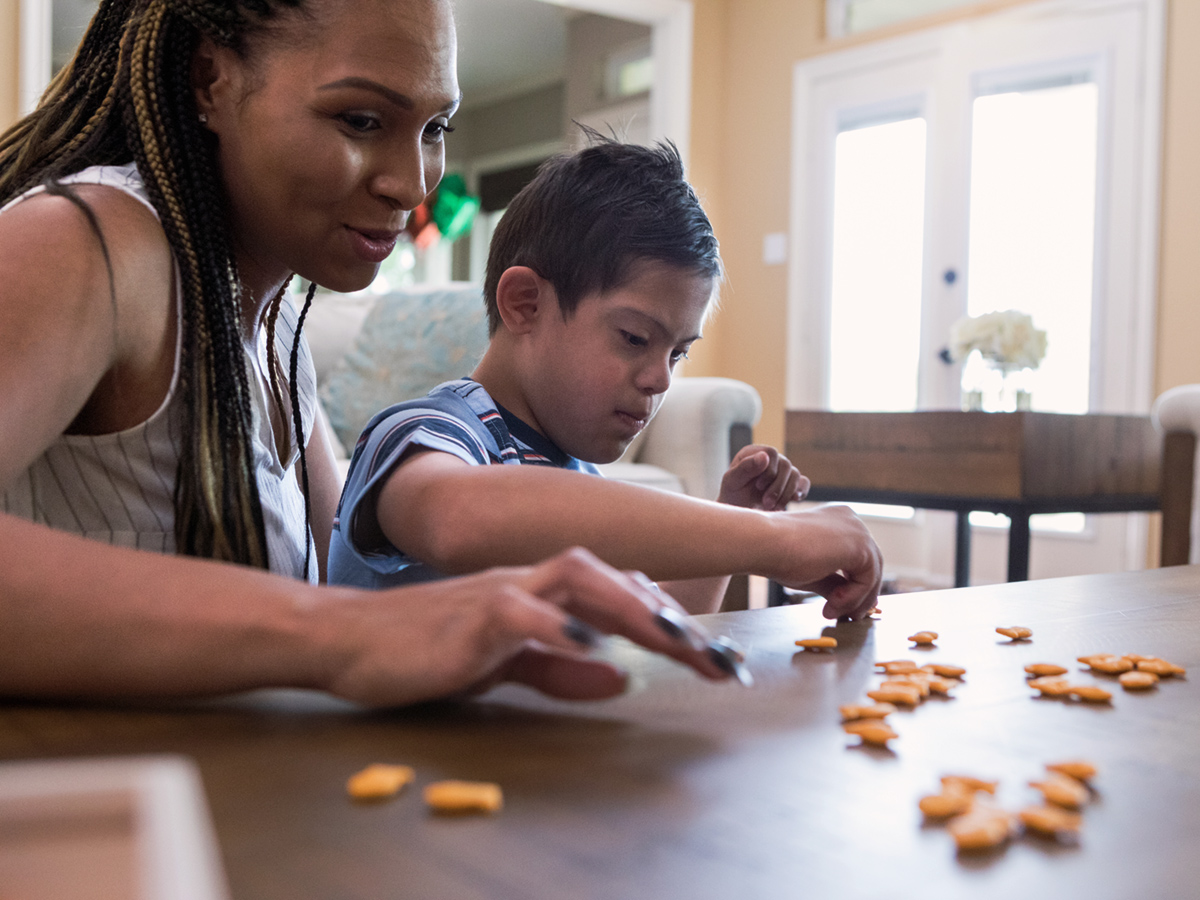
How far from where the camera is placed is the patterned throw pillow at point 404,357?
3.22 meters

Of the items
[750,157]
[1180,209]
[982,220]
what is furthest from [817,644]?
[750,157]

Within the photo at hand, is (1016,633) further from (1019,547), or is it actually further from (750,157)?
(750,157)

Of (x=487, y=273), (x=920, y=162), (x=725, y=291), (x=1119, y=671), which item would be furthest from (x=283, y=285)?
(x=725, y=291)

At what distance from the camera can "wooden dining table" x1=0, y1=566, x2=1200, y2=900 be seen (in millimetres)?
298

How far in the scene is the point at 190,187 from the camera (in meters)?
0.80

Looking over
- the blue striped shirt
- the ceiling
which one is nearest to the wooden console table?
the blue striped shirt

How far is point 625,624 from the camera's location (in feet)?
1.42

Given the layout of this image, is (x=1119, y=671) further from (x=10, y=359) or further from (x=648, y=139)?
(x=648, y=139)

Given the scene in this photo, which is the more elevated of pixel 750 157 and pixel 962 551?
pixel 750 157

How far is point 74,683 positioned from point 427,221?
472 centimetres

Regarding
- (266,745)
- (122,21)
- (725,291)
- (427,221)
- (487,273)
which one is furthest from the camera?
(725,291)

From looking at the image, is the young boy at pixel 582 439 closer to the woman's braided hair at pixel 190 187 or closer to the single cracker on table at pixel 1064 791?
the woman's braided hair at pixel 190 187

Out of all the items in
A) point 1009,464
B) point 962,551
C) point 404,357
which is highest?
point 404,357

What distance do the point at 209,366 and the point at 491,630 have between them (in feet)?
1.44
